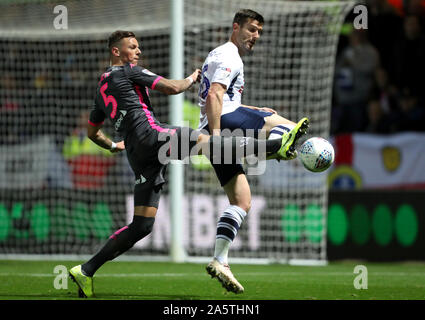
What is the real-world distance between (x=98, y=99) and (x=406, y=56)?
836cm

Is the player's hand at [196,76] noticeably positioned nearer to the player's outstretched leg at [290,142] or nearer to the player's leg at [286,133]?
the player's leg at [286,133]

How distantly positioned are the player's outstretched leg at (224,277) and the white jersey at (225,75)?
4.29 feet

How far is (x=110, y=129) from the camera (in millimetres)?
13016

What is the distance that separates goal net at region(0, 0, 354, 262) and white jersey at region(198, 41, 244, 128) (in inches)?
168

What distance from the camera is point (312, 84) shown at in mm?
11859

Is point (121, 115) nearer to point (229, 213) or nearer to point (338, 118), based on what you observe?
point (229, 213)

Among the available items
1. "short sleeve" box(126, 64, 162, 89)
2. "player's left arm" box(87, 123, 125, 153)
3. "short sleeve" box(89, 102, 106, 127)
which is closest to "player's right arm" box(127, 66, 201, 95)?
"short sleeve" box(126, 64, 162, 89)

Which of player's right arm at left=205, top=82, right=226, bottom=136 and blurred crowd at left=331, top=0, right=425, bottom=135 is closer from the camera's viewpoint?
player's right arm at left=205, top=82, right=226, bottom=136

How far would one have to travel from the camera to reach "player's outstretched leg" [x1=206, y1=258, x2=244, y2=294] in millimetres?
6289

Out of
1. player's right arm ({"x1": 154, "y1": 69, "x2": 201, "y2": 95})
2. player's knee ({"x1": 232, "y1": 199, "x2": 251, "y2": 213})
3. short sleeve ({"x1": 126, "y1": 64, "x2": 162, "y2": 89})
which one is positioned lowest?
player's knee ({"x1": 232, "y1": 199, "x2": 251, "y2": 213})

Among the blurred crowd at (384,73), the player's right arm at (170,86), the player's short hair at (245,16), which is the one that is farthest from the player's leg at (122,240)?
the blurred crowd at (384,73)

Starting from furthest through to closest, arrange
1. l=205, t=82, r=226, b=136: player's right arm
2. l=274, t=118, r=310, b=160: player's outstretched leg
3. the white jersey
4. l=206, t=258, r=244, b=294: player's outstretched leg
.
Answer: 1. the white jersey
2. l=205, t=82, r=226, b=136: player's right arm
3. l=274, t=118, r=310, b=160: player's outstretched leg
4. l=206, t=258, r=244, b=294: player's outstretched leg

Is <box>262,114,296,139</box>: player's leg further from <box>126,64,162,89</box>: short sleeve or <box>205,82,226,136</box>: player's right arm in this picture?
<box>126,64,162,89</box>: short sleeve
